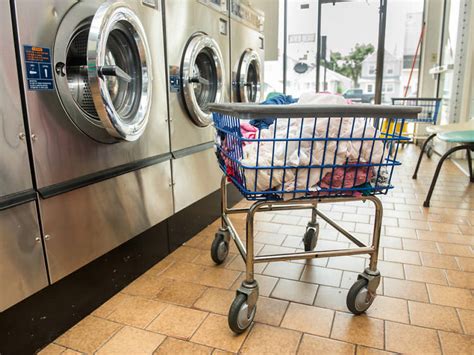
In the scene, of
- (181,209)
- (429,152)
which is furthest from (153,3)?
(429,152)

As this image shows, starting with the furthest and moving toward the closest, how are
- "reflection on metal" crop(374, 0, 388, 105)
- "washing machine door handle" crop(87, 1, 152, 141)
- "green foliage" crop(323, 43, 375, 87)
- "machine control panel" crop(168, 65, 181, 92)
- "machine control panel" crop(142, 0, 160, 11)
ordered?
"green foliage" crop(323, 43, 375, 87), "reflection on metal" crop(374, 0, 388, 105), "machine control panel" crop(168, 65, 181, 92), "machine control panel" crop(142, 0, 160, 11), "washing machine door handle" crop(87, 1, 152, 141)

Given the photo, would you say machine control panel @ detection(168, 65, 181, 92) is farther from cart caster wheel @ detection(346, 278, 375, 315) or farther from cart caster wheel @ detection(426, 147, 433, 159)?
cart caster wheel @ detection(426, 147, 433, 159)

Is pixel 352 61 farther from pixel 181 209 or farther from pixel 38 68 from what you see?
pixel 38 68

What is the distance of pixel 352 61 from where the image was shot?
707cm

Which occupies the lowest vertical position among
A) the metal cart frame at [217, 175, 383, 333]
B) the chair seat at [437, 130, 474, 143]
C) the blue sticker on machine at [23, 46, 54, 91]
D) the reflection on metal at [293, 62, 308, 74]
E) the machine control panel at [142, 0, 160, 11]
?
the metal cart frame at [217, 175, 383, 333]

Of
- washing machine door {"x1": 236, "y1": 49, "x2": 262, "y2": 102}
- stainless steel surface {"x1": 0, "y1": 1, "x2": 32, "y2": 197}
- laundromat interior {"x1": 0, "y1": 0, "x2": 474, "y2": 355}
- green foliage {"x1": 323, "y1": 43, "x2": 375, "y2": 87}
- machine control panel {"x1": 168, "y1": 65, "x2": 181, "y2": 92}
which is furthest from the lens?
green foliage {"x1": 323, "y1": 43, "x2": 375, "y2": 87}

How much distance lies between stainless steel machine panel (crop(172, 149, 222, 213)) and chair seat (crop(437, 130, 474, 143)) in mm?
1908

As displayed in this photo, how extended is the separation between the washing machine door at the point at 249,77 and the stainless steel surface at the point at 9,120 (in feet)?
6.70

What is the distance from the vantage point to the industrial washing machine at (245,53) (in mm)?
2977

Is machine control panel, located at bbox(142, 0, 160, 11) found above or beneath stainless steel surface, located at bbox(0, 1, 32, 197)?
above

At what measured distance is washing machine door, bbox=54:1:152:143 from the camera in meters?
1.37

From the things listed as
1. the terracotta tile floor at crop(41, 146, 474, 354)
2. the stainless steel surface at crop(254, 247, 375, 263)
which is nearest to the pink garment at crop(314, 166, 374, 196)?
the stainless steel surface at crop(254, 247, 375, 263)

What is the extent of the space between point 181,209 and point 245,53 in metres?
1.53

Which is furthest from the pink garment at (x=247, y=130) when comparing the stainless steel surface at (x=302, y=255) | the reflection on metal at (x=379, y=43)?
the reflection on metal at (x=379, y=43)
